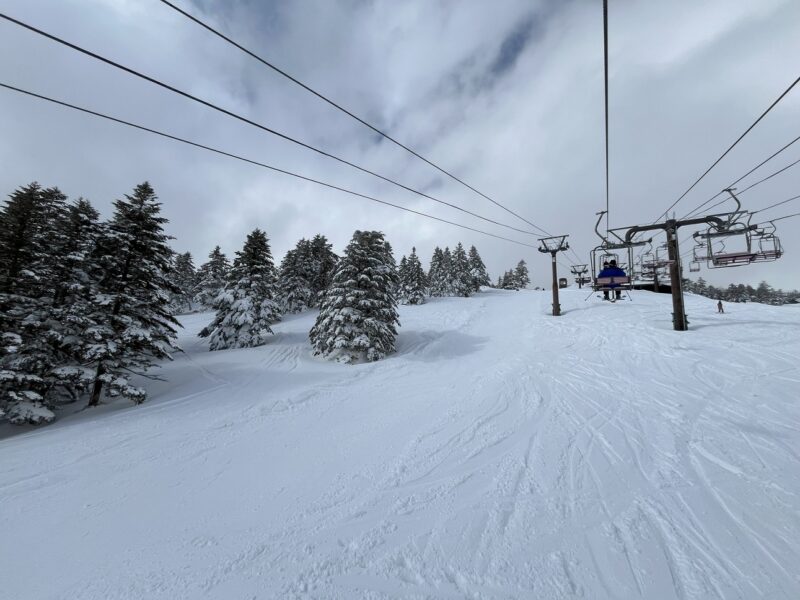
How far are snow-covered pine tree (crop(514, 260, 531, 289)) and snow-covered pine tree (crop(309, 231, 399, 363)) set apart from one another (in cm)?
6945

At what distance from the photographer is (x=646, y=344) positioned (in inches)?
544

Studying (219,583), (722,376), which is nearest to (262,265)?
(219,583)

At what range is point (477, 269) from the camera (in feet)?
200

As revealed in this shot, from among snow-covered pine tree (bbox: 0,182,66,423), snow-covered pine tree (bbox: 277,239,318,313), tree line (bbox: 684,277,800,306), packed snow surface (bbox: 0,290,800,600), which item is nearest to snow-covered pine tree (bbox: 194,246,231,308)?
snow-covered pine tree (bbox: 277,239,318,313)

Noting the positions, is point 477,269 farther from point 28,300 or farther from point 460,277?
point 28,300

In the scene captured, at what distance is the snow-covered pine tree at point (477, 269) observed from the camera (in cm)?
5856

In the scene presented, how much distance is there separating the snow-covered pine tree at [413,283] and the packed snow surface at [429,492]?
33.5 m

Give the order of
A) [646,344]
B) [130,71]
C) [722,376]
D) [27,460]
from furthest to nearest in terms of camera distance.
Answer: [646,344]
[722,376]
[27,460]
[130,71]

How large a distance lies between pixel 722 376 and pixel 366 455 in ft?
38.3

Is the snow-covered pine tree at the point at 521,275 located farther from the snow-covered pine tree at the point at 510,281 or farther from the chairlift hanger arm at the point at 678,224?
the chairlift hanger arm at the point at 678,224

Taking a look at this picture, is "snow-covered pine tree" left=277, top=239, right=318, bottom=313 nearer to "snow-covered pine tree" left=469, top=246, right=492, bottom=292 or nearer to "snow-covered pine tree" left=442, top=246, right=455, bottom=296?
"snow-covered pine tree" left=442, top=246, right=455, bottom=296

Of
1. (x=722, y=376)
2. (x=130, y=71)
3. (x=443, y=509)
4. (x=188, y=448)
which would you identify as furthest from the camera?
(x=722, y=376)

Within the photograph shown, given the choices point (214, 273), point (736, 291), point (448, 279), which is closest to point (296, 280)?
point (214, 273)

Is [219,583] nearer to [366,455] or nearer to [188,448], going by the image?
[366,455]
